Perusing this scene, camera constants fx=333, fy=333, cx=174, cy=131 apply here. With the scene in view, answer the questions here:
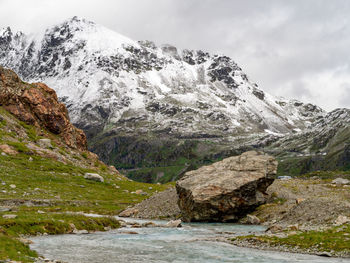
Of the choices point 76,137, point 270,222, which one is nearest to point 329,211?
point 270,222

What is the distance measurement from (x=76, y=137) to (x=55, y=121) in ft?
53.9

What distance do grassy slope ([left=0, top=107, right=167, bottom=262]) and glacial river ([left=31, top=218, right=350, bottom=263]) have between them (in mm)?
4117

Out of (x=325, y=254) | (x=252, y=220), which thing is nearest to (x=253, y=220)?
(x=252, y=220)

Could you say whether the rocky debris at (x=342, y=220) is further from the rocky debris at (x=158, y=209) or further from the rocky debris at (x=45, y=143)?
the rocky debris at (x=45, y=143)

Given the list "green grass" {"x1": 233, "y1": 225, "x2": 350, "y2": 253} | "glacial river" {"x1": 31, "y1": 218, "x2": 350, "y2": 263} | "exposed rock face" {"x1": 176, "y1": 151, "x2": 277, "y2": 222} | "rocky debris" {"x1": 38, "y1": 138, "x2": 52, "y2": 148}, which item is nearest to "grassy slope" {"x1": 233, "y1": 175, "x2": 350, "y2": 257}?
"green grass" {"x1": 233, "y1": 225, "x2": 350, "y2": 253}

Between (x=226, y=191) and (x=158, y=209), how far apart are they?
21.6 metres

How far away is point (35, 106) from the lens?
15050cm

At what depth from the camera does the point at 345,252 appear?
30.3 metres

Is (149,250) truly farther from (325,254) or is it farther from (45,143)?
(45,143)

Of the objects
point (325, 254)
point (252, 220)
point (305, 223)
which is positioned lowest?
point (325, 254)

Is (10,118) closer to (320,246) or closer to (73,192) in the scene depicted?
(73,192)

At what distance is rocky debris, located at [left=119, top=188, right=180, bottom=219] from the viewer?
77062 mm

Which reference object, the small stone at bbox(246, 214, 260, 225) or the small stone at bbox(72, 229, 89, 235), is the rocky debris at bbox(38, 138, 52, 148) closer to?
the small stone at bbox(72, 229, 89, 235)

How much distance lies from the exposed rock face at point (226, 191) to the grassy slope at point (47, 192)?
16.6m
